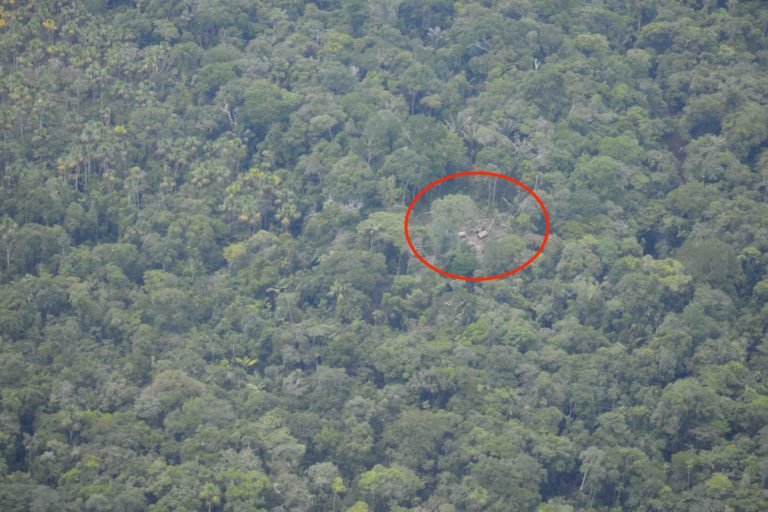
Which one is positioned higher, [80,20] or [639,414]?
[80,20]

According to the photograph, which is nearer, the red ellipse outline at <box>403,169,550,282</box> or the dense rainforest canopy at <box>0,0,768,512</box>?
the dense rainforest canopy at <box>0,0,768,512</box>

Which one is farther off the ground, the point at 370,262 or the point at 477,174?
the point at 477,174

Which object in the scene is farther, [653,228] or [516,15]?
[516,15]

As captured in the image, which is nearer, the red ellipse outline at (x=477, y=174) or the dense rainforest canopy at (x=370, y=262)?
the dense rainforest canopy at (x=370, y=262)

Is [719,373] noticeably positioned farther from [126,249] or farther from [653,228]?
[126,249]

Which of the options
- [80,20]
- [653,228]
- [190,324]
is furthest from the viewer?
[80,20]

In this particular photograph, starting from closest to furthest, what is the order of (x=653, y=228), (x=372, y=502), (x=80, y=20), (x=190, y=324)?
(x=372, y=502)
(x=190, y=324)
(x=653, y=228)
(x=80, y=20)

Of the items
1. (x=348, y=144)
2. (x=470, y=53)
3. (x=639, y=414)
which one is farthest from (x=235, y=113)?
(x=639, y=414)

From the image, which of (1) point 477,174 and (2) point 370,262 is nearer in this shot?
(2) point 370,262
